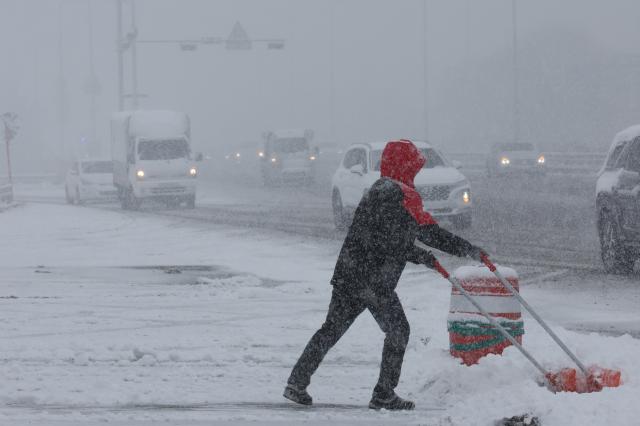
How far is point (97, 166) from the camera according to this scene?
4062 cm

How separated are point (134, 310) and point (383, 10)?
131759 mm

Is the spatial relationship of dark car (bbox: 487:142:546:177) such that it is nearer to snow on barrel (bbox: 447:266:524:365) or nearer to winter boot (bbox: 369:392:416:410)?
snow on barrel (bbox: 447:266:524:365)

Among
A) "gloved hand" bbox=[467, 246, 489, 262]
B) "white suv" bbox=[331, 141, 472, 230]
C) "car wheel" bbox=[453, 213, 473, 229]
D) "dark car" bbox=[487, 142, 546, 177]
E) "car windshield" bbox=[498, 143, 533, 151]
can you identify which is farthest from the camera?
"car windshield" bbox=[498, 143, 533, 151]

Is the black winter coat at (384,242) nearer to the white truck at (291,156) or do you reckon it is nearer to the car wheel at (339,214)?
the car wheel at (339,214)

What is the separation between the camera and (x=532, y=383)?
7473 mm

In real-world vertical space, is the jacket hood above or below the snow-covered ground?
above

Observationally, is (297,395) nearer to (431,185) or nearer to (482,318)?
(482,318)

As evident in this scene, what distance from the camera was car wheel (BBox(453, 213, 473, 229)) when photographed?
23500mm

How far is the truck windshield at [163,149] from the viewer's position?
3478 centimetres

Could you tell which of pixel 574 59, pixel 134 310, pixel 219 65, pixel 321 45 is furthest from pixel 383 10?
pixel 134 310

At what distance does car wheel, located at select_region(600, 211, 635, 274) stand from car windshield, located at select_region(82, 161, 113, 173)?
26.3 metres

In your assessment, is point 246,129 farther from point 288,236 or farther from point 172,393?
point 172,393

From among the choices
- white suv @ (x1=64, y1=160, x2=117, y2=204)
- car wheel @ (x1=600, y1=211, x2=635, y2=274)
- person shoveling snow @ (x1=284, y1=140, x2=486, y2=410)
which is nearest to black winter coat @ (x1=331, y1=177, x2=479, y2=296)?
person shoveling snow @ (x1=284, y1=140, x2=486, y2=410)

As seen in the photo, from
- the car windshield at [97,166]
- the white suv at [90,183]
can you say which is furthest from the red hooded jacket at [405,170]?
the car windshield at [97,166]
